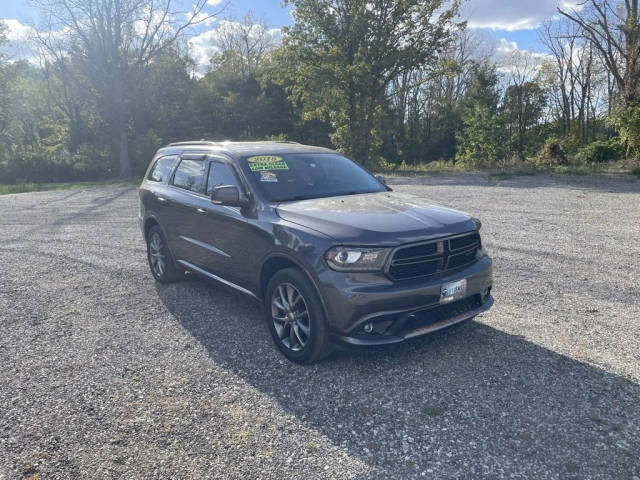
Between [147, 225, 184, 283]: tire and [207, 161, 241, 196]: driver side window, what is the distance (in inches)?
55.5

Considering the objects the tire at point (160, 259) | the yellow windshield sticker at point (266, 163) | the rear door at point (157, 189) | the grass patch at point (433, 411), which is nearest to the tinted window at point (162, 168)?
the rear door at point (157, 189)

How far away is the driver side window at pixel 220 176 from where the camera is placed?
4906 mm

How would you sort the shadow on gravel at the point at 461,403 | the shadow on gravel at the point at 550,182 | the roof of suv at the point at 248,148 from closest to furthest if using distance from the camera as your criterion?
1. the shadow on gravel at the point at 461,403
2. the roof of suv at the point at 248,148
3. the shadow on gravel at the point at 550,182

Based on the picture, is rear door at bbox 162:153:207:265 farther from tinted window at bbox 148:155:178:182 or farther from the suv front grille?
the suv front grille

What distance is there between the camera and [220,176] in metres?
Result: 5.11

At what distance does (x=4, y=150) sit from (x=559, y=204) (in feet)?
115

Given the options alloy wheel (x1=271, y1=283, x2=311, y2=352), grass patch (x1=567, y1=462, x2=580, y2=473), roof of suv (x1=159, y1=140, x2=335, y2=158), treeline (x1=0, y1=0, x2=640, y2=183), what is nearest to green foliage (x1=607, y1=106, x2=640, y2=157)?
treeline (x1=0, y1=0, x2=640, y2=183)

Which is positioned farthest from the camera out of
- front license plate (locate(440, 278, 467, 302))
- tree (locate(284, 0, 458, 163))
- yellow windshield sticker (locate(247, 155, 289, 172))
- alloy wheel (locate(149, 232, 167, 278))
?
tree (locate(284, 0, 458, 163))

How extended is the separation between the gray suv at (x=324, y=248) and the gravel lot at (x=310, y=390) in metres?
0.42

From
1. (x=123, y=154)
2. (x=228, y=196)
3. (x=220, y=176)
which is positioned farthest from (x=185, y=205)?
(x=123, y=154)

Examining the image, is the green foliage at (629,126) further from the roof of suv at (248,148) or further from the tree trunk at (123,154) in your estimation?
the tree trunk at (123,154)

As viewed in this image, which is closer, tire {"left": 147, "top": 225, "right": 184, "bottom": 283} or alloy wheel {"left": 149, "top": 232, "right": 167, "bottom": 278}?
tire {"left": 147, "top": 225, "right": 184, "bottom": 283}

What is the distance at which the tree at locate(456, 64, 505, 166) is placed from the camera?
107 ft

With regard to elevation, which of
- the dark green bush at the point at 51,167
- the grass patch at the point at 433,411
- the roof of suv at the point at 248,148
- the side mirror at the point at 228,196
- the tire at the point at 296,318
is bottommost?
the grass patch at the point at 433,411
